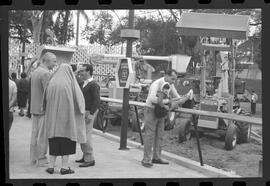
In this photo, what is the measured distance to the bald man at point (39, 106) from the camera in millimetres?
6441

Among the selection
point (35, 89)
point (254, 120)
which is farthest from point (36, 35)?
point (254, 120)

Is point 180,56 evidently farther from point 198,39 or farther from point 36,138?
point 36,138

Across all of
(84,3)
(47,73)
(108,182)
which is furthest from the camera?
(47,73)

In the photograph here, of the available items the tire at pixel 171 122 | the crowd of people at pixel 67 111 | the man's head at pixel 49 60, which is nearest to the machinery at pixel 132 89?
the tire at pixel 171 122

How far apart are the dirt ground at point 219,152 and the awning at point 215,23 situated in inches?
85.0

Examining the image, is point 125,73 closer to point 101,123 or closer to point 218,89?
point 101,123

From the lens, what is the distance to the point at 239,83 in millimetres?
11828

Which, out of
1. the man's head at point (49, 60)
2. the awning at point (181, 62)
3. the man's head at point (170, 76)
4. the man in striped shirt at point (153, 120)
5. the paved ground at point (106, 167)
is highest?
the awning at point (181, 62)

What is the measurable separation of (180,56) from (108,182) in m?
6.08

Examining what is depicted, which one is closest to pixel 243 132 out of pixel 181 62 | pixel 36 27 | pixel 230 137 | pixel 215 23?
pixel 230 137

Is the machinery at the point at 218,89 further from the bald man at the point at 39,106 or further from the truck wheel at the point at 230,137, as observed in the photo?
the bald man at the point at 39,106

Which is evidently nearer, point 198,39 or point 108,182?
point 108,182

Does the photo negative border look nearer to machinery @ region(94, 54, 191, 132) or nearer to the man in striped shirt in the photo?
the man in striped shirt

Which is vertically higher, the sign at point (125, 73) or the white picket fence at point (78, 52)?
the white picket fence at point (78, 52)
